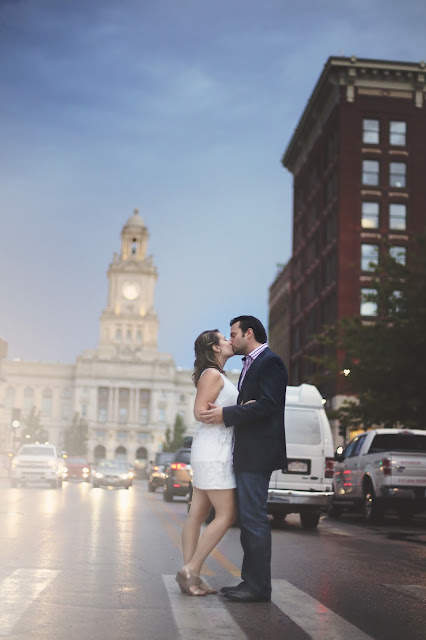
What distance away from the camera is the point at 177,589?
25.4 feet

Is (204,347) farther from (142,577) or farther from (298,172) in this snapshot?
(298,172)

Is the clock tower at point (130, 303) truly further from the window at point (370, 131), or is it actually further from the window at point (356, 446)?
the window at point (356, 446)

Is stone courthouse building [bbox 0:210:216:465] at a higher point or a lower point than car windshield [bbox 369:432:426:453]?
higher

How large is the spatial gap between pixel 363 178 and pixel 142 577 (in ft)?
175

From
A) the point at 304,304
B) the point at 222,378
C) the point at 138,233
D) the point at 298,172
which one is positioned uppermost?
the point at 138,233

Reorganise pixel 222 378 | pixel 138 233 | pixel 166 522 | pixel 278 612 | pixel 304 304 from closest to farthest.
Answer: pixel 278 612, pixel 222 378, pixel 166 522, pixel 304 304, pixel 138 233

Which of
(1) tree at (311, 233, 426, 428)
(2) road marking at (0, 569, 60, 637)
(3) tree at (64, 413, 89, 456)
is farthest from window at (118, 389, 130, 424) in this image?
(2) road marking at (0, 569, 60, 637)

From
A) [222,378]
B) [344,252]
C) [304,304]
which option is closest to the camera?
[222,378]

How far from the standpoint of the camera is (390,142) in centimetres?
5994

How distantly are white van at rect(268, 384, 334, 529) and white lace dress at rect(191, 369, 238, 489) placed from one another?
31.8 ft

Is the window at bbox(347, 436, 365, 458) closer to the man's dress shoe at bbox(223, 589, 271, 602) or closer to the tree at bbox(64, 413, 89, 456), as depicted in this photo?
the man's dress shoe at bbox(223, 589, 271, 602)

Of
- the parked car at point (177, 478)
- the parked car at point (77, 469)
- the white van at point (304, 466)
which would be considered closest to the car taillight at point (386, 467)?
the white van at point (304, 466)

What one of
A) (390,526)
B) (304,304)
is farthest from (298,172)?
(390,526)

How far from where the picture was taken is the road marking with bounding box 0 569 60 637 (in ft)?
19.9
